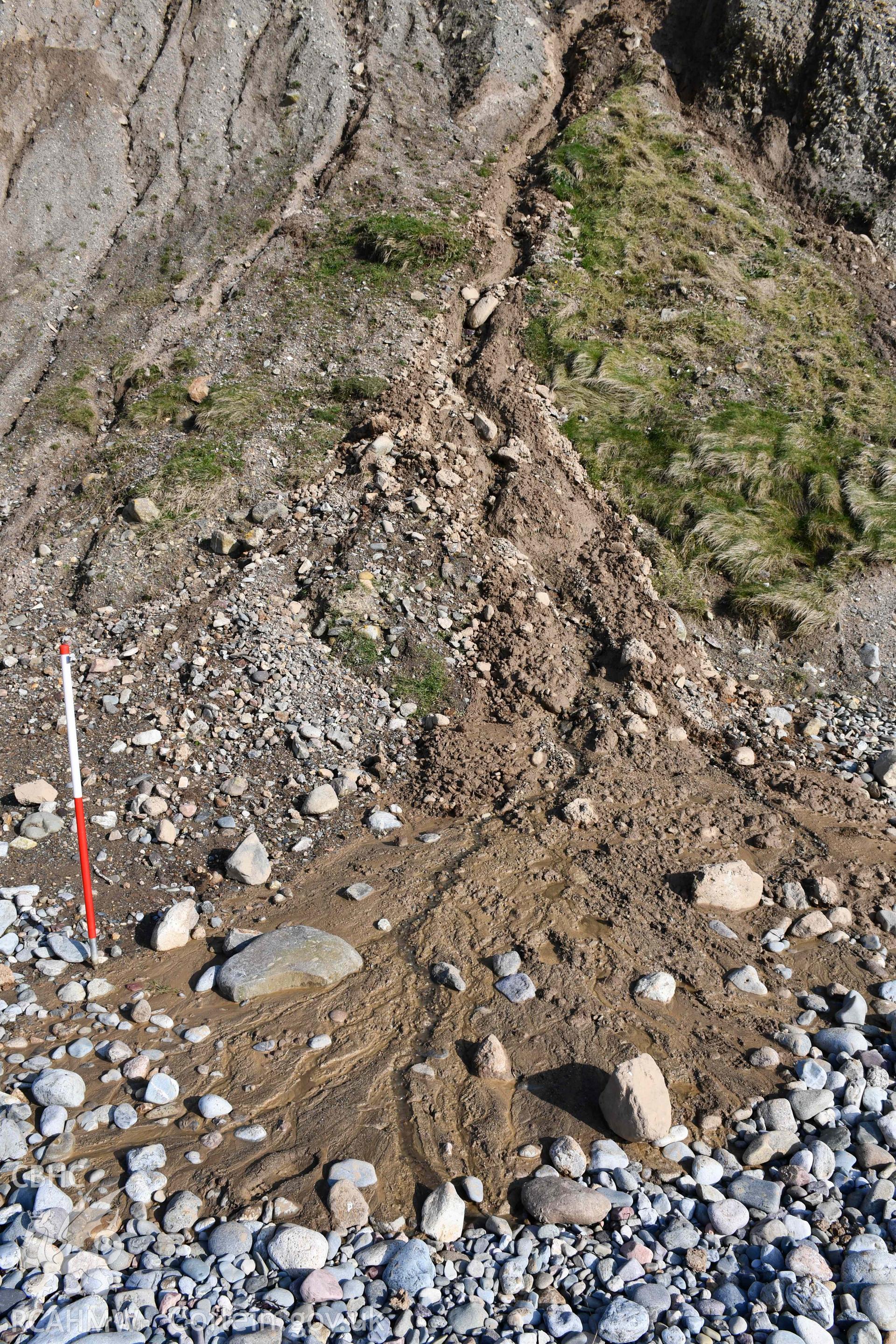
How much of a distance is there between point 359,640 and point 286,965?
3.60m

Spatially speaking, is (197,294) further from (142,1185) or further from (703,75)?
(142,1185)

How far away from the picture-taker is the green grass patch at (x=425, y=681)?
8336 millimetres

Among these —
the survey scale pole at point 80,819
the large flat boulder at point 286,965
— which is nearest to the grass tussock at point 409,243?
the survey scale pole at point 80,819

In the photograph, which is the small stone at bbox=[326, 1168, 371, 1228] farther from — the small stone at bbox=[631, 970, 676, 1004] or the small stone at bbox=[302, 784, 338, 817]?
the small stone at bbox=[302, 784, 338, 817]

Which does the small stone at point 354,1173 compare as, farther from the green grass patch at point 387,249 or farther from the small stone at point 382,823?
the green grass patch at point 387,249

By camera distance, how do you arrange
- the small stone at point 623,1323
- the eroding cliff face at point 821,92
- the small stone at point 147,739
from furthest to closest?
1. the eroding cliff face at point 821,92
2. the small stone at point 147,739
3. the small stone at point 623,1323

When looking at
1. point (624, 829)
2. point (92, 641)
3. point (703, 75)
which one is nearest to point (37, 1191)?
point (624, 829)

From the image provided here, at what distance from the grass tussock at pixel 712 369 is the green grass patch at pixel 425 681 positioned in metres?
3.23

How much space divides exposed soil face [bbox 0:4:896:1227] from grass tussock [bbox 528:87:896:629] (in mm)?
509

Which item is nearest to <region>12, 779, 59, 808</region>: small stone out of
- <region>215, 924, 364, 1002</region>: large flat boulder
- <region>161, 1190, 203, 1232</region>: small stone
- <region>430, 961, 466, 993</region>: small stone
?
<region>215, 924, 364, 1002</region>: large flat boulder

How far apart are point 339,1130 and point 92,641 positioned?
221 inches

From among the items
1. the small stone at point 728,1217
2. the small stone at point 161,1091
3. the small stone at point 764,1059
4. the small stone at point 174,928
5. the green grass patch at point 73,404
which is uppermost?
the green grass patch at point 73,404

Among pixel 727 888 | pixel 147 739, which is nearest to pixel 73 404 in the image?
pixel 147 739

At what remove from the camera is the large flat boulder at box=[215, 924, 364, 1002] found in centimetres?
567
